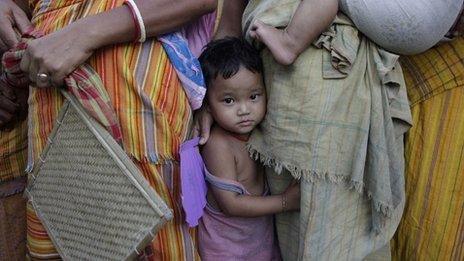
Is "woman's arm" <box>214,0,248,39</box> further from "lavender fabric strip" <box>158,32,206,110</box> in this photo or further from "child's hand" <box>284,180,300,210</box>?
"child's hand" <box>284,180,300,210</box>

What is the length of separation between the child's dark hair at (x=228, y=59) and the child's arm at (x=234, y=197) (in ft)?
0.76

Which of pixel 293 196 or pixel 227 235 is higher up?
pixel 293 196

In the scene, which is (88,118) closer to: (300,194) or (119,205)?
(119,205)

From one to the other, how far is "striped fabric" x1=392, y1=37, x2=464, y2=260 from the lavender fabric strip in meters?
0.73

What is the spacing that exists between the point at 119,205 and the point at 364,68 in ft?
2.81

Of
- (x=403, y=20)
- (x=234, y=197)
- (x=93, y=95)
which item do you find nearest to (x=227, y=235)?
(x=234, y=197)

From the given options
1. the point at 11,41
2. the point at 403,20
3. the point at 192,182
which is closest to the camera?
the point at 403,20

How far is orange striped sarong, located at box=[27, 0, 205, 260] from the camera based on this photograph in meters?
1.63

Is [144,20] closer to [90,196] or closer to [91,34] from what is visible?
[91,34]

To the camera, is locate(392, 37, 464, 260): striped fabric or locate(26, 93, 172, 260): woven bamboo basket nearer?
locate(26, 93, 172, 260): woven bamboo basket

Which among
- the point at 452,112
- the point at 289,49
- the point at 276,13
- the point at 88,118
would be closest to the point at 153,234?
the point at 88,118

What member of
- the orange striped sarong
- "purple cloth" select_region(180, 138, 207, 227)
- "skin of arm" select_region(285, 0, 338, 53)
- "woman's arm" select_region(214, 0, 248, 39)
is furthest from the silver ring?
"skin of arm" select_region(285, 0, 338, 53)

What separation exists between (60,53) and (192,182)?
57 cm

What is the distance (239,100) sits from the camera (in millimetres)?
1748
